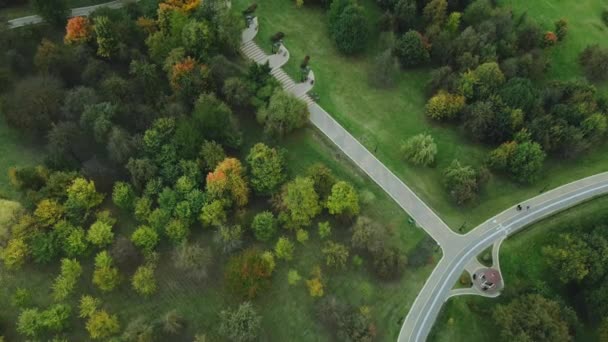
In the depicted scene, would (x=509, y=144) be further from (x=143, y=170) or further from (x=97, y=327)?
(x=97, y=327)

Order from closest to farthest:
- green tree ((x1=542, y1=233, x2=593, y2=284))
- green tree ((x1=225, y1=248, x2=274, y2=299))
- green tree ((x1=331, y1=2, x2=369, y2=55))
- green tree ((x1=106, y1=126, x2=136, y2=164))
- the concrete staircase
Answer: green tree ((x1=225, y1=248, x2=274, y2=299))
green tree ((x1=542, y1=233, x2=593, y2=284))
green tree ((x1=106, y1=126, x2=136, y2=164))
the concrete staircase
green tree ((x1=331, y1=2, x2=369, y2=55))

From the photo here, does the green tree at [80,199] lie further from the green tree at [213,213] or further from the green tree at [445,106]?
the green tree at [445,106]

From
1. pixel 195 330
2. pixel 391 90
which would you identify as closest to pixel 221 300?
pixel 195 330

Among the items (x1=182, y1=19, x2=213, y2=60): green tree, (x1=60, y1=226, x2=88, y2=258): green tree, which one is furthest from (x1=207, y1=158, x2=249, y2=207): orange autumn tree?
(x1=182, y1=19, x2=213, y2=60): green tree

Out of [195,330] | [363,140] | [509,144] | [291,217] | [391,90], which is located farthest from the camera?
[391,90]

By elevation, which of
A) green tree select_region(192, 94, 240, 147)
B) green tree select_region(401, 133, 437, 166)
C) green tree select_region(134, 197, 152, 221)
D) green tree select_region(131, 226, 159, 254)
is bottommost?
green tree select_region(131, 226, 159, 254)

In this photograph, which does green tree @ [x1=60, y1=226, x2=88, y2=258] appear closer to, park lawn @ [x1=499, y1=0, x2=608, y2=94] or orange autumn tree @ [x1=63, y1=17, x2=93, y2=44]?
orange autumn tree @ [x1=63, y1=17, x2=93, y2=44]

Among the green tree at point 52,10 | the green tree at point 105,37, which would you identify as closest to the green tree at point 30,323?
the green tree at point 105,37
